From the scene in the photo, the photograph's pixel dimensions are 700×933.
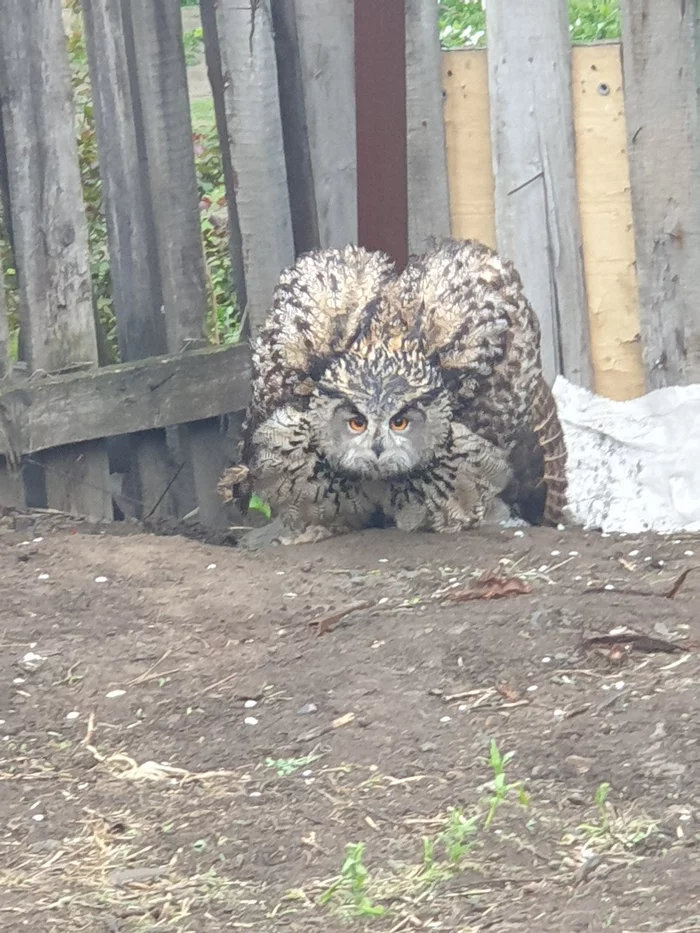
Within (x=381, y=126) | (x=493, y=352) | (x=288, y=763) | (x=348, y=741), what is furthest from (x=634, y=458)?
(x=288, y=763)

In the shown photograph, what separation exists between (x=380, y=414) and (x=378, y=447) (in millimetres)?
108

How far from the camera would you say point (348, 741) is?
2977 millimetres

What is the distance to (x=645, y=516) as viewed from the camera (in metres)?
5.07

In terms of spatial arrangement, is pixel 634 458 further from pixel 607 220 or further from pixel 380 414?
pixel 380 414

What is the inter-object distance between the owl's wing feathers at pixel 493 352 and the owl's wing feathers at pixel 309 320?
139 millimetres

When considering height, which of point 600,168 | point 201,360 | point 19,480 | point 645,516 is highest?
point 600,168

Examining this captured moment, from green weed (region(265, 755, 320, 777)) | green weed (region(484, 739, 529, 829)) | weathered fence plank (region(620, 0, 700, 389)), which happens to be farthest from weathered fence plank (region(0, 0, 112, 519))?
green weed (region(484, 739, 529, 829))

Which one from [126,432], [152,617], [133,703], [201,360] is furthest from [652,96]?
[133,703]

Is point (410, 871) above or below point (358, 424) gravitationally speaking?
below

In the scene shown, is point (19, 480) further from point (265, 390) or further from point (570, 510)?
point (570, 510)

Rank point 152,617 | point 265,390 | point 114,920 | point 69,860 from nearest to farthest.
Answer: point 114,920, point 69,860, point 152,617, point 265,390

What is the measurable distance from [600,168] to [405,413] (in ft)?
4.55

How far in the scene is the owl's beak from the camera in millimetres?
4270

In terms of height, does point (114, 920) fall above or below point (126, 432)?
below
